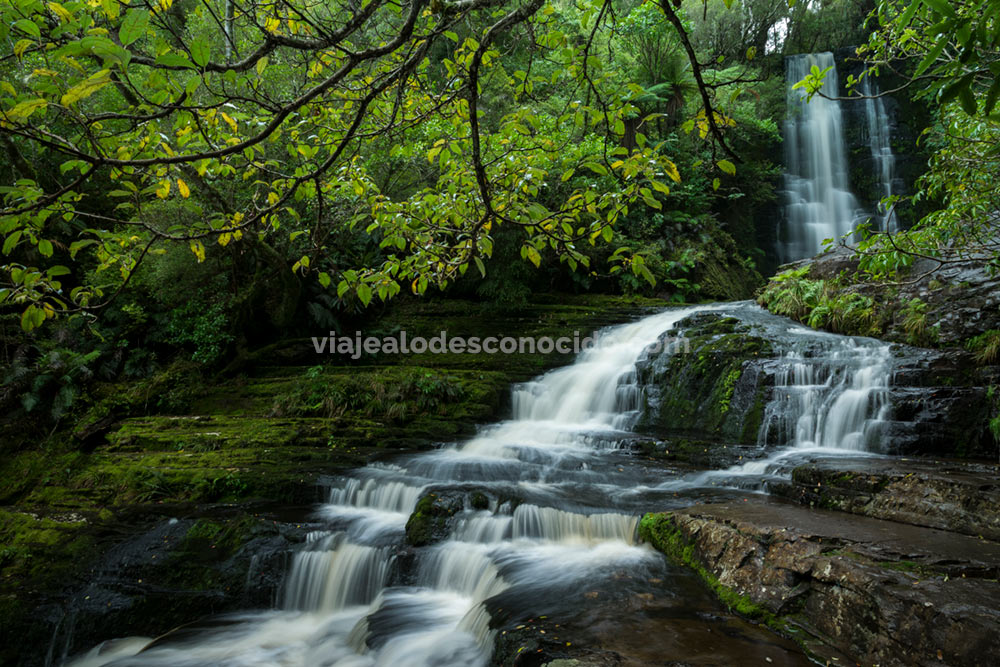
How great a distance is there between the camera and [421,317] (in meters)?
14.0

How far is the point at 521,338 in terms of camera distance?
12.5 meters

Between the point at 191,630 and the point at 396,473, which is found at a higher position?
the point at 396,473

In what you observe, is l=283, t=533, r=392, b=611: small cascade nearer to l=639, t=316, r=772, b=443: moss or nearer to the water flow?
the water flow

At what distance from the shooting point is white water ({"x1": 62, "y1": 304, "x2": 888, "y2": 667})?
169 inches

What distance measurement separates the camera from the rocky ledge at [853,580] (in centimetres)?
283

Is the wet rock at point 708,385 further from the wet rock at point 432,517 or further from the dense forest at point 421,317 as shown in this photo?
the wet rock at point 432,517

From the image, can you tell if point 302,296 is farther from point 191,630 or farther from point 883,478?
point 883,478

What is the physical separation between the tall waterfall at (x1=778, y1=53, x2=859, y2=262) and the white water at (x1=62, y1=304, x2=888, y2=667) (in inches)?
423

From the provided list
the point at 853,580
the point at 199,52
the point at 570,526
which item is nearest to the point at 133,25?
the point at 199,52

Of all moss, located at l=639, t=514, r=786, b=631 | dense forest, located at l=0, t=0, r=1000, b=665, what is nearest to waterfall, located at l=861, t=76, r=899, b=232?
dense forest, located at l=0, t=0, r=1000, b=665

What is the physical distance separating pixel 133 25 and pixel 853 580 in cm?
436

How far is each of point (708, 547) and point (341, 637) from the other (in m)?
3.12

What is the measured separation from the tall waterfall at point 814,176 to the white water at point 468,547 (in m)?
10.7

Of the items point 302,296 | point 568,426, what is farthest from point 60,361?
point 568,426
